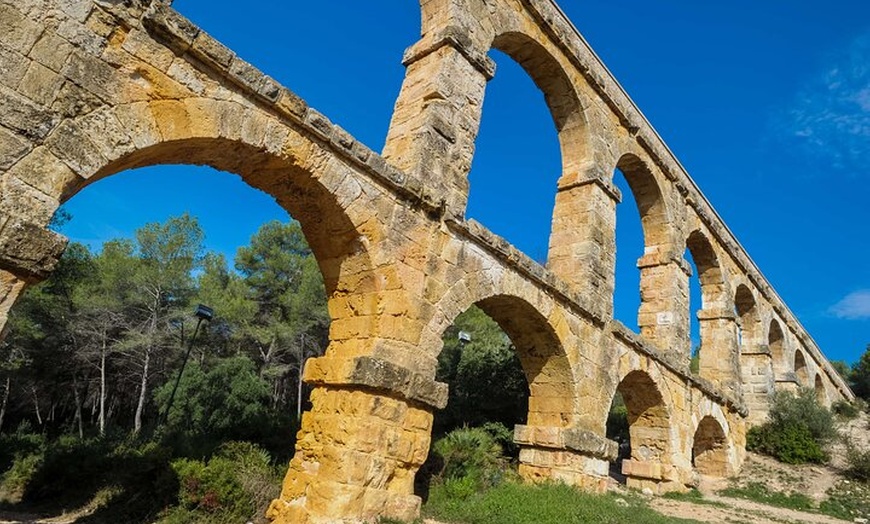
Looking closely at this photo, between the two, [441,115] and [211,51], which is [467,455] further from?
[211,51]

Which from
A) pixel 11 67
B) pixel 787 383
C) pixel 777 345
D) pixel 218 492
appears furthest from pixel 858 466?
pixel 11 67

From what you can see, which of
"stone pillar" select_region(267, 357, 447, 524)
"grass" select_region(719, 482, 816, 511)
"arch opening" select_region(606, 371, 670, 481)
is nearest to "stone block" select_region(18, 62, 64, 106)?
"stone pillar" select_region(267, 357, 447, 524)

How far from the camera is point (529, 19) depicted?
8430 mm

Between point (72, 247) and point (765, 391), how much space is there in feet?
71.4

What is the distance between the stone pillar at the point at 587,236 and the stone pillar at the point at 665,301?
2.96m

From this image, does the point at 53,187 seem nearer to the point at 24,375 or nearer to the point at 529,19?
the point at 529,19

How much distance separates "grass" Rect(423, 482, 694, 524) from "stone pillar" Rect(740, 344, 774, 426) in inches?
433

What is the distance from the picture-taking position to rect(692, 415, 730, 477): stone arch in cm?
1271

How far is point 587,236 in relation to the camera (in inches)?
345

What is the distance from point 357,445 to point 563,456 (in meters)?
3.74

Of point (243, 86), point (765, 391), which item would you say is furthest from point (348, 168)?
point (765, 391)

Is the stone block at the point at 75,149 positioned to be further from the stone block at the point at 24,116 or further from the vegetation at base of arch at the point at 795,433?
the vegetation at base of arch at the point at 795,433

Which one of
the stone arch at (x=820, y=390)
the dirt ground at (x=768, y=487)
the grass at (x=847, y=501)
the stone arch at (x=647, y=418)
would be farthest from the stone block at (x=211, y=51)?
the stone arch at (x=820, y=390)

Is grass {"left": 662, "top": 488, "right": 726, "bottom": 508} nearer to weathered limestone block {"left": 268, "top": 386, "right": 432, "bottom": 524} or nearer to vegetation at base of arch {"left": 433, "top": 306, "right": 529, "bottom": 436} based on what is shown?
vegetation at base of arch {"left": 433, "top": 306, "right": 529, "bottom": 436}
